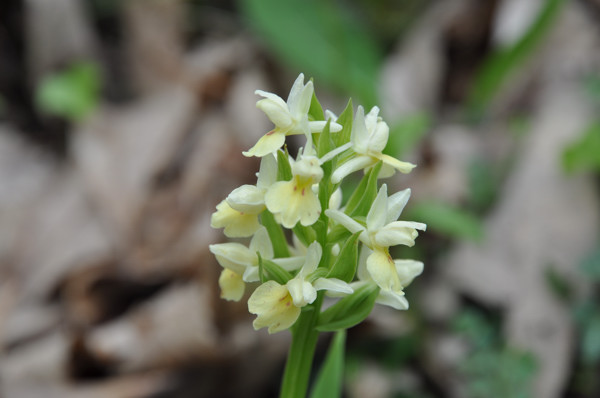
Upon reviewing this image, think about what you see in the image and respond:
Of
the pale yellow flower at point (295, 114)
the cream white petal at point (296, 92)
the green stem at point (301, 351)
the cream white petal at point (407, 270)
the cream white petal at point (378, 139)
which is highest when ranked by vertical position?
the cream white petal at point (296, 92)

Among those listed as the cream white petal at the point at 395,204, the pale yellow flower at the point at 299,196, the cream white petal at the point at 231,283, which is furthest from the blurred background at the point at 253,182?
the pale yellow flower at the point at 299,196

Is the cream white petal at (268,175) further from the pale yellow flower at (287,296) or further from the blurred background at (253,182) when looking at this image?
the blurred background at (253,182)

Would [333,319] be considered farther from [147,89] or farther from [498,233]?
[147,89]

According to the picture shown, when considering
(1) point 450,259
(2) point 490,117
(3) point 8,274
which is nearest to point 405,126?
(1) point 450,259

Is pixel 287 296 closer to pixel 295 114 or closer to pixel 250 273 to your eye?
pixel 250 273

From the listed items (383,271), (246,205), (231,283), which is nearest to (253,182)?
(231,283)

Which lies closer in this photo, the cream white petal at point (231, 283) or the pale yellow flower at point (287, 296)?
the pale yellow flower at point (287, 296)

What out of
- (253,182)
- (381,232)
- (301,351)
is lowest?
(301,351)
